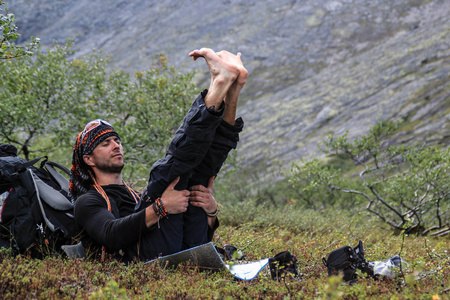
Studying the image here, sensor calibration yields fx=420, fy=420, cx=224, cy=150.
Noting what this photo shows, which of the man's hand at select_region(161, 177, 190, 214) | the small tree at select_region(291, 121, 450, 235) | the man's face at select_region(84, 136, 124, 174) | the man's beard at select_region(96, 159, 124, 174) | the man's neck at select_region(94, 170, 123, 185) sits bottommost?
the small tree at select_region(291, 121, 450, 235)

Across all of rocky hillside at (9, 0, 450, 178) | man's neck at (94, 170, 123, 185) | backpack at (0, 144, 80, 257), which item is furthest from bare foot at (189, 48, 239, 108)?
rocky hillside at (9, 0, 450, 178)

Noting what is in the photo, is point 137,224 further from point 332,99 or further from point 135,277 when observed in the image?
point 332,99

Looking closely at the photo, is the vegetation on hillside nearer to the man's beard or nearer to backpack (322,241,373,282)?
backpack (322,241,373,282)

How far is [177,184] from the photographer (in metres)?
4.53

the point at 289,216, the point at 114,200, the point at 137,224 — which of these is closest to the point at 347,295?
the point at 137,224

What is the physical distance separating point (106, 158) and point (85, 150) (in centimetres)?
29

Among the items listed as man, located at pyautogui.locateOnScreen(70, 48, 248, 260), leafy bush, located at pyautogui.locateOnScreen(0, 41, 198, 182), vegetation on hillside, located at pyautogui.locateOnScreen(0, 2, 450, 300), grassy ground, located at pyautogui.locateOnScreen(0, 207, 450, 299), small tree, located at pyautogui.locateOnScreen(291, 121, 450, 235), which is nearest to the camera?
grassy ground, located at pyautogui.locateOnScreen(0, 207, 450, 299)

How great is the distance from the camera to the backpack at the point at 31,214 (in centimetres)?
491

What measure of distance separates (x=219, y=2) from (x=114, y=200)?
163 m

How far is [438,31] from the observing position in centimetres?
9312

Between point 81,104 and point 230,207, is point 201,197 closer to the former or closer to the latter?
point 230,207

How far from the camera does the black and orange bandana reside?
5302 mm

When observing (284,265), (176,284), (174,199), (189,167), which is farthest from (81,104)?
(176,284)

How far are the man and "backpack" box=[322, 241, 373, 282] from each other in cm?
148
